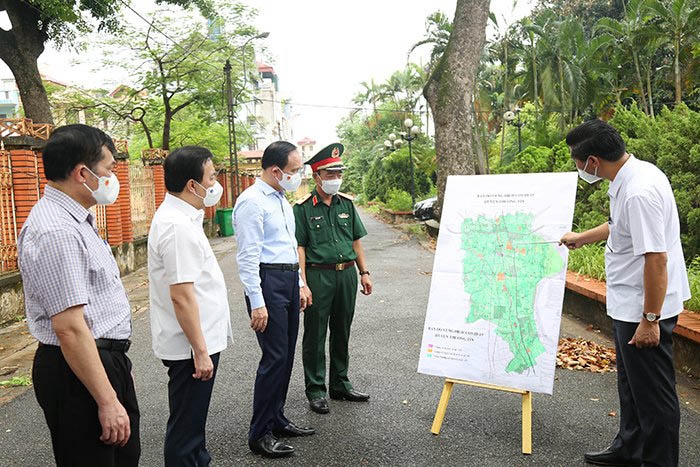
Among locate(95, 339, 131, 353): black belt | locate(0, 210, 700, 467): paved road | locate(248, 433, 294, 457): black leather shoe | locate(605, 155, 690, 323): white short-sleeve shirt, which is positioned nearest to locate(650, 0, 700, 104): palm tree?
locate(0, 210, 700, 467): paved road

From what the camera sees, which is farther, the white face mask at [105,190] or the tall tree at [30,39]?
the tall tree at [30,39]

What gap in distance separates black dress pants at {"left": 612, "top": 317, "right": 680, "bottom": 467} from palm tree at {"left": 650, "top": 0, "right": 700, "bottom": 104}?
63.3 feet

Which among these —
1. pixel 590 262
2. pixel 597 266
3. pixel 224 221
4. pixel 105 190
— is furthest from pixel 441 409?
pixel 224 221

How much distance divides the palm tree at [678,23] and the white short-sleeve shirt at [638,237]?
1903cm

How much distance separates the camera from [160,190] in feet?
54.9

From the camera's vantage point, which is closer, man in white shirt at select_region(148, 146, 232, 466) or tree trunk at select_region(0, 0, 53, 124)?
man in white shirt at select_region(148, 146, 232, 466)

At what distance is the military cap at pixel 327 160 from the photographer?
4699mm

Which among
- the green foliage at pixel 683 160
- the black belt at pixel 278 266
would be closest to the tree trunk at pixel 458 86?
the green foliage at pixel 683 160

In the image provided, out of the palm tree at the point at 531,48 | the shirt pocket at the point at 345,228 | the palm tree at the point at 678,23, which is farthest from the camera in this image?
the palm tree at the point at 531,48

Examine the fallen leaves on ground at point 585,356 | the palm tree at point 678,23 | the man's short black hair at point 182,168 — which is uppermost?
the palm tree at point 678,23

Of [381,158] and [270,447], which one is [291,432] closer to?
[270,447]

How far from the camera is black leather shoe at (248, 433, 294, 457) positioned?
3934mm

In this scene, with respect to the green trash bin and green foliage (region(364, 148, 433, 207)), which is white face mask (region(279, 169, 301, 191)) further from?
green foliage (region(364, 148, 433, 207))

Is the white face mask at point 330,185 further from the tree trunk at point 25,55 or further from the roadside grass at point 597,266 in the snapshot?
the tree trunk at point 25,55
